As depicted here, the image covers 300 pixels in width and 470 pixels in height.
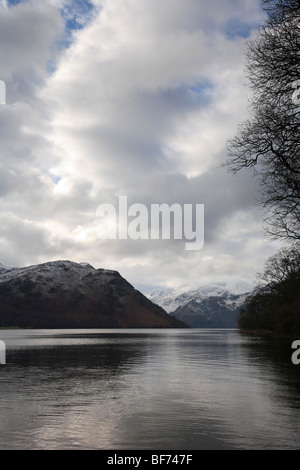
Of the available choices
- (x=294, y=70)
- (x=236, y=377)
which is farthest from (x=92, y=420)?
(x=236, y=377)

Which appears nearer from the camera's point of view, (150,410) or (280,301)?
(150,410)

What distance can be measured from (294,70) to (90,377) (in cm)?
2204

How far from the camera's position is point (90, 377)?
28359 mm

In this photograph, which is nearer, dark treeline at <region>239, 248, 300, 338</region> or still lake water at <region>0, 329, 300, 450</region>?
still lake water at <region>0, 329, 300, 450</region>

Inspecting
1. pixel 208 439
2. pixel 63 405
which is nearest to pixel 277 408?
pixel 208 439

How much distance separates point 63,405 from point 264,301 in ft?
365

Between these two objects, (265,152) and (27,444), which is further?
(265,152)

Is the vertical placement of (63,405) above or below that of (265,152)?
below

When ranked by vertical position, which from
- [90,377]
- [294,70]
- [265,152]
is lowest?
[90,377]

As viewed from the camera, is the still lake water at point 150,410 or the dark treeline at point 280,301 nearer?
the still lake water at point 150,410

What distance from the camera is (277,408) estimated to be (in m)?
17.3
